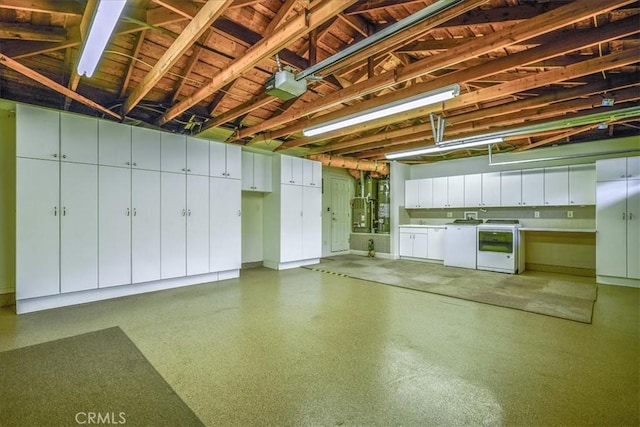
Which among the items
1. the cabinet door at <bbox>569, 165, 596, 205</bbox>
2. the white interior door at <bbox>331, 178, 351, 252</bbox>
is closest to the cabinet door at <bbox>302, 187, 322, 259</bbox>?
the white interior door at <bbox>331, 178, 351, 252</bbox>

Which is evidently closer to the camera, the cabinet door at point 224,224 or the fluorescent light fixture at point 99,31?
the fluorescent light fixture at point 99,31

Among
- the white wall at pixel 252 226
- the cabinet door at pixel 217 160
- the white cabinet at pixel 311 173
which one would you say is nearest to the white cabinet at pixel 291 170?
the white cabinet at pixel 311 173

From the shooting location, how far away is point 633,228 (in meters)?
4.72

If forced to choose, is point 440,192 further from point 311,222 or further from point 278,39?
point 278,39

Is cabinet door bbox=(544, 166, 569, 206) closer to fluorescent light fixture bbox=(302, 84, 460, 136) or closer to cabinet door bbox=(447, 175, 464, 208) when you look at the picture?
cabinet door bbox=(447, 175, 464, 208)

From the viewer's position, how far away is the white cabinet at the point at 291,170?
619 centimetres

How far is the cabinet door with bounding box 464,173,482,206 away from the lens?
667cm

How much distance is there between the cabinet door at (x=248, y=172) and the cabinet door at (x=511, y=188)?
5.32 meters

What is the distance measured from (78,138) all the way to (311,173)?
4.17 meters

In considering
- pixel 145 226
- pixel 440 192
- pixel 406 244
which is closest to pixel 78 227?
pixel 145 226

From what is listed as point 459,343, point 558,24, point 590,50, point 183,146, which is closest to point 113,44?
point 183,146

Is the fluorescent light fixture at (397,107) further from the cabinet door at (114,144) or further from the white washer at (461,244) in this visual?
the white washer at (461,244)

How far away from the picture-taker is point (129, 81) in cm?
365

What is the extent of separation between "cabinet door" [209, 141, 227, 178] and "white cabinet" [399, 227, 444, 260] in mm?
4612
